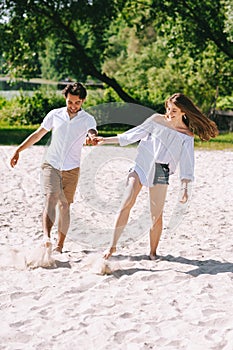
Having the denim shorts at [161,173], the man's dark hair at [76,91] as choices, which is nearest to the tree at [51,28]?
the man's dark hair at [76,91]

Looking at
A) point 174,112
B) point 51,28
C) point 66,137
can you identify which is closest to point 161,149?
point 174,112

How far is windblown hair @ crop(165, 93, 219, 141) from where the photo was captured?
18.1 feet

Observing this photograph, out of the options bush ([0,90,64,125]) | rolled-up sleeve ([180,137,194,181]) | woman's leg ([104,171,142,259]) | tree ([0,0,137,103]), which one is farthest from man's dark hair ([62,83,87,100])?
bush ([0,90,64,125])

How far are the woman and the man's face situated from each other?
335mm

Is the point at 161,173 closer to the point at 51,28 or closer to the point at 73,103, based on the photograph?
the point at 73,103

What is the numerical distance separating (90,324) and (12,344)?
1.83 ft

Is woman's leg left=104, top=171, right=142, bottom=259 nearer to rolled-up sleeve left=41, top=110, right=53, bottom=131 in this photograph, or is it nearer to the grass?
rolled-up sleeve left=41, top=110, right=53, bottom=131

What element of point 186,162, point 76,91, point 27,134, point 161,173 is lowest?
point 27,134

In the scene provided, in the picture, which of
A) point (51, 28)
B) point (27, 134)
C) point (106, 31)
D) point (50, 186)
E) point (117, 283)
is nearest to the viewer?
point (117, 283)

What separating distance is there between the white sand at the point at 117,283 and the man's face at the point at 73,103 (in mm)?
1237

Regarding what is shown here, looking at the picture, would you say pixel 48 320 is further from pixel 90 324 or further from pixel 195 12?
pixel 195 12

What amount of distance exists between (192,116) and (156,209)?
0.87 meters

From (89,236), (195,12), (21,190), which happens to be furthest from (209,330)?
(195,12)

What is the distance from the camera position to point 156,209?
18.6 ft
